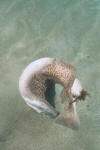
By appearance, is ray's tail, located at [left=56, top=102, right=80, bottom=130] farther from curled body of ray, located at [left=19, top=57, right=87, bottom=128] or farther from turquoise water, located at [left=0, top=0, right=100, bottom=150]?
turquoise water, located at [left=0, top=0, right=100, bottom=150]

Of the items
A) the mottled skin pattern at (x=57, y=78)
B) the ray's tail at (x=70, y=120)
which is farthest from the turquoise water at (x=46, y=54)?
the mottled skin pattern at (x=57, y=78)

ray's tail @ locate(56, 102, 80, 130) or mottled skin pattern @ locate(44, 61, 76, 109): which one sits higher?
mottled skin pattern @ locate(44, 61, 76, 109)

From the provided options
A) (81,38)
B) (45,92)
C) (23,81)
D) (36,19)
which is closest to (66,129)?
(45,92)

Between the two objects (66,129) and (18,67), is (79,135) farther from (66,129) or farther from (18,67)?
(18,67)

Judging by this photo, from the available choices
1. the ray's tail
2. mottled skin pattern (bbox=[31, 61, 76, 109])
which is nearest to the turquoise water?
the ray's tail

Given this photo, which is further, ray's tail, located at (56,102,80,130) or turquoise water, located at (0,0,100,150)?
turquoise water, located at (0,0,100,150)

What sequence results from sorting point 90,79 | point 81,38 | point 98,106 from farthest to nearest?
point 81,38 < point 90,79 < point 98,106
